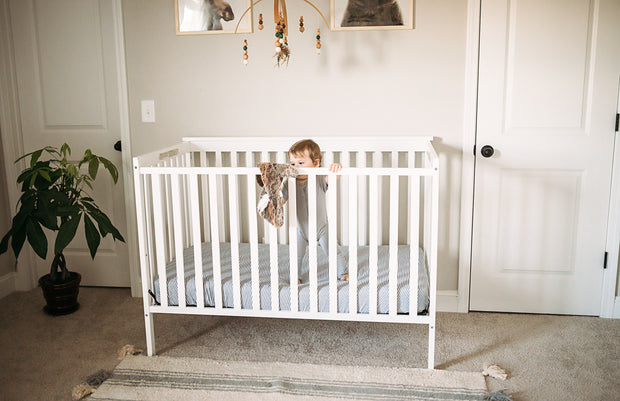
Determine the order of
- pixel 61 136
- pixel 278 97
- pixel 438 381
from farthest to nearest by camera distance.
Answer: pixel 61 136 → pixel 278 97 → pixel 438 381

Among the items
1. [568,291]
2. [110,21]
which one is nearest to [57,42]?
[110,21]

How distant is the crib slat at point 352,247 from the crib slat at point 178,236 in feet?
2.28

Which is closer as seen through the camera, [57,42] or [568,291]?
[568,291]

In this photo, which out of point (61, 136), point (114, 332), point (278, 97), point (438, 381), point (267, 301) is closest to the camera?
point (438, 381)

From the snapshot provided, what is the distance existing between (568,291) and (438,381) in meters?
1.04

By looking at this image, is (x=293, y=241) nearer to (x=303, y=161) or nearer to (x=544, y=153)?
(x=303, y=161)

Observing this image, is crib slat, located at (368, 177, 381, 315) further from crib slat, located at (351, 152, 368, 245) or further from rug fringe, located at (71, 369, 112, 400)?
rug fringe, located at (71, 369, 112, 400)

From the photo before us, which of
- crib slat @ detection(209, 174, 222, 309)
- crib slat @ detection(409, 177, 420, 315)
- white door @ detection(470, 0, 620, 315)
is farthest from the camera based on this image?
white door @ detection(470, 0, 620, 315)

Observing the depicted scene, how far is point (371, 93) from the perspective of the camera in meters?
2.73

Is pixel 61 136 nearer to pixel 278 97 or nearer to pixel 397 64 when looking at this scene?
pixel 278 97

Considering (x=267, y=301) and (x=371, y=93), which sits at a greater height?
(x=371, y=93)

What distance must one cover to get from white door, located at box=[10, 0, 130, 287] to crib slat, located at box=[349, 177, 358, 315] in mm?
1505

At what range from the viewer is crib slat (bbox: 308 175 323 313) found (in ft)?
7.03

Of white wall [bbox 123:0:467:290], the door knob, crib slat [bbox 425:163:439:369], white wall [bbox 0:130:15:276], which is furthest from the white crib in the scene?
white wall [bbox 0:130:15:276]
